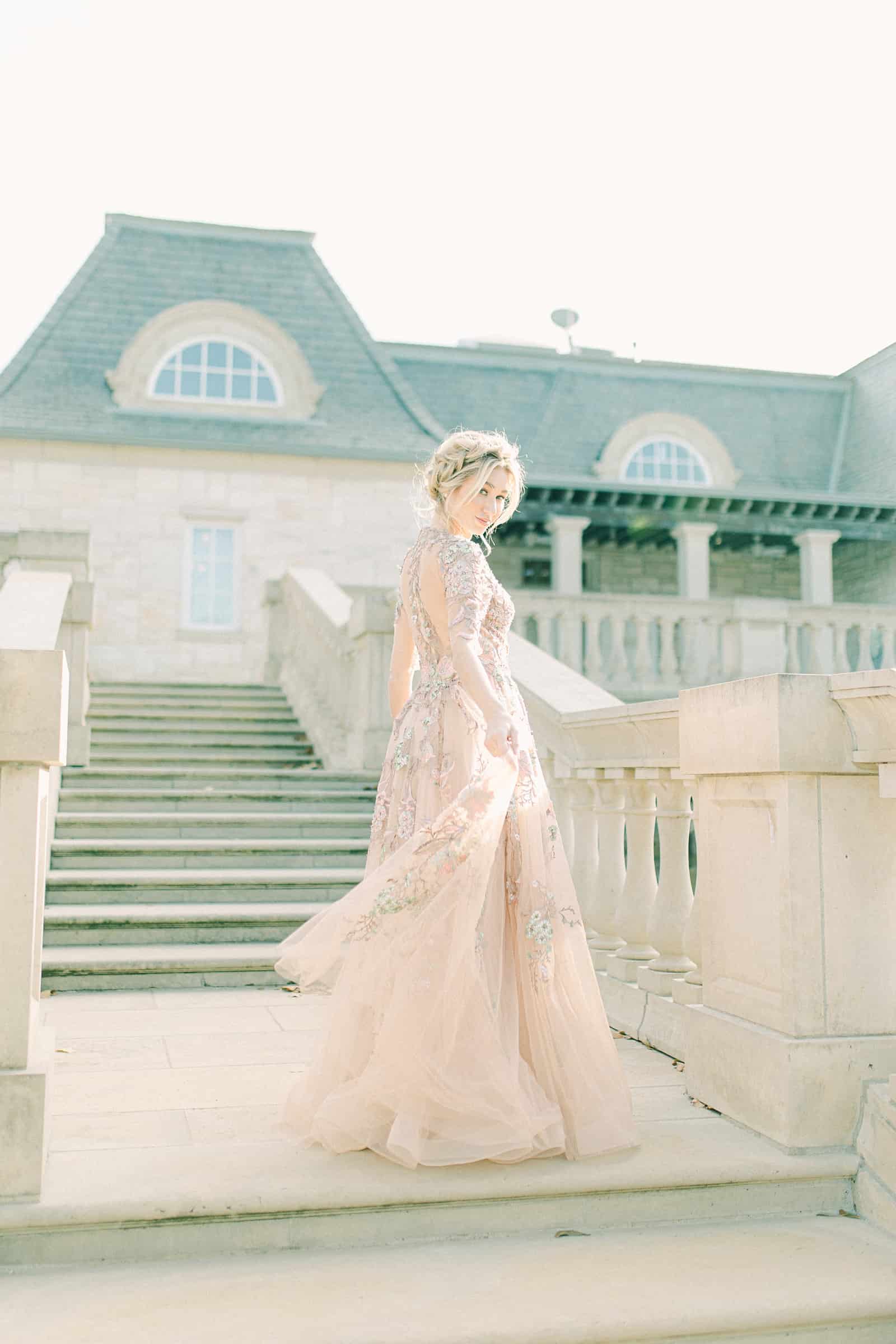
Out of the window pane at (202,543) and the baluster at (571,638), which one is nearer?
the baluster at (571,638)

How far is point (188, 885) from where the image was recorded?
6.42m

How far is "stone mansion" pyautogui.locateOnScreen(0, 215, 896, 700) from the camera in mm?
17188

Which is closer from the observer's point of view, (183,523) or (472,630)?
(472,630)

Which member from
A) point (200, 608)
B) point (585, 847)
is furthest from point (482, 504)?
point (200, 608)

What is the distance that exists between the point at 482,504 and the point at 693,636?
8.96m

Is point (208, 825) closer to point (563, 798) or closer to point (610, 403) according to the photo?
point (563, 798)

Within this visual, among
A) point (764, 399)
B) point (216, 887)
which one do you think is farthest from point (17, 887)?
point (764, 399)

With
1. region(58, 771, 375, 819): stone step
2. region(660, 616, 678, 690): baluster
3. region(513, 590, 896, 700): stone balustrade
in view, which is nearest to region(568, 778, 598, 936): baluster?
region(58, 771, 375, 819): stone step

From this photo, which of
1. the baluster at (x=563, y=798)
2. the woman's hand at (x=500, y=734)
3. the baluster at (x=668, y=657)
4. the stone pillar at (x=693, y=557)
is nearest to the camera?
the woman's hand at (x=500, y=734)

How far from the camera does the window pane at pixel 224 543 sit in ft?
57.9

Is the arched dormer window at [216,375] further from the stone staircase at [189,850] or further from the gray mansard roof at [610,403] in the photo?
the stone staircase at [189,850]

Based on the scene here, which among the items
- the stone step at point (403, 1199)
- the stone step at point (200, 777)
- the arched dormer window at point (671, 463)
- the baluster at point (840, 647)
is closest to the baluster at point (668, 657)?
the baluster at point (840, 647)

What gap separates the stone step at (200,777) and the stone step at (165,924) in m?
1.86

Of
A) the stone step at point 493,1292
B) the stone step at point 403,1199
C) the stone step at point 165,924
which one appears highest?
the stone step at point 165,924
